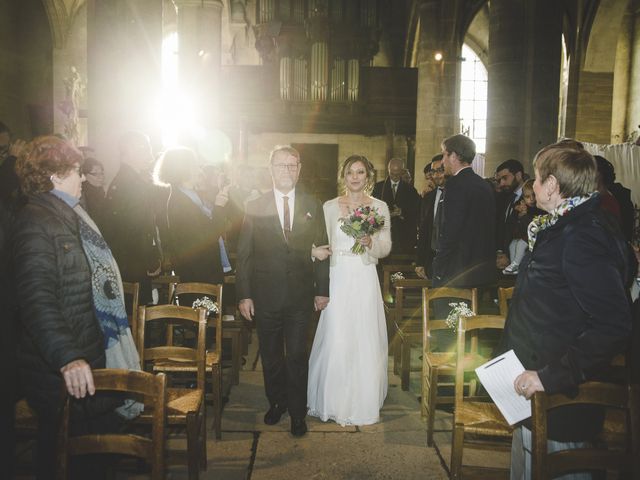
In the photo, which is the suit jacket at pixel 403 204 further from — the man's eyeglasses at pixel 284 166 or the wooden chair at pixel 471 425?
the wooden chair at pixel 471 425

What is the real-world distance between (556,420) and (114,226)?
364cm

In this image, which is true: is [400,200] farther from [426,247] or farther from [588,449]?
[588,449]

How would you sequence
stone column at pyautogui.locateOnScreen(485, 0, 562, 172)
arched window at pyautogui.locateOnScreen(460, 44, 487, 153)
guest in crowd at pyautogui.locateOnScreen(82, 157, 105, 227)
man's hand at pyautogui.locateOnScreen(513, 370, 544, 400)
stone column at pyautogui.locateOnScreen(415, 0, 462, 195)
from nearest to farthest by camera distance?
1. man's hand at pyautogui.locateOnScreen(513, 370, 544, 400)
2. guest in crowd at pyautogui.locateOnScreen(82, 157, 105, 227)
3. stone column at pyautogui.locateOnScreen(485, 0, 562, 172)
4. stone column at pyautogui.locateOnScreen(415, 0, 462, 195)
5. arched window at pyautogui.locateOnScreen(460, 44, 487, 153)

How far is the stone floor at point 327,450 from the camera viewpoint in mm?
3318

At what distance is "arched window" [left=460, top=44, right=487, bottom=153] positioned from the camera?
74.5 ft

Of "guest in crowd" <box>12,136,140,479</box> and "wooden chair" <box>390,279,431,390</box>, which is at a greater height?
"guest in crowd" <box>12,136,140,479</box>

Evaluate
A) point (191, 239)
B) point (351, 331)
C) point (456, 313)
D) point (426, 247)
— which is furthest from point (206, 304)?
point (426, 247)

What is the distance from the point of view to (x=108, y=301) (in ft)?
8.18

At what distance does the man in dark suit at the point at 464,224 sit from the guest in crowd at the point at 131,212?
2.50m

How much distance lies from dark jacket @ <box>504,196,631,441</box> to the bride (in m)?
1.89

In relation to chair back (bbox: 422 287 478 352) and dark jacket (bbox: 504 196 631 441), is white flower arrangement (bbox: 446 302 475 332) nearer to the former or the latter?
chair back (bbox: 422 287 478 352)

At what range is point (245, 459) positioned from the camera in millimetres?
3488

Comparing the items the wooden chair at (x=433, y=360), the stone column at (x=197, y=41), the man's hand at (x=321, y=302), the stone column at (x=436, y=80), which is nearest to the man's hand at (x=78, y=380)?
the man's hand at (x=321, y=302)

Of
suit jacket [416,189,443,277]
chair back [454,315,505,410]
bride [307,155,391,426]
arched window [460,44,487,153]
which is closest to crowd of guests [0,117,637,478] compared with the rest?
bride [307,155,391,426]
